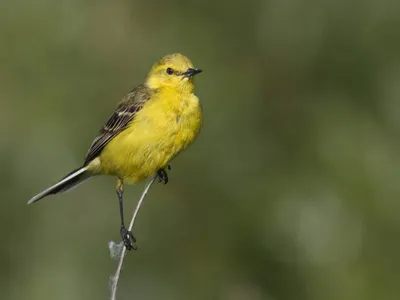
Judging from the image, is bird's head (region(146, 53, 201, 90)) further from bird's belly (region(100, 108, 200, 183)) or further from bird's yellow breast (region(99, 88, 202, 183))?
bird's belly (region(100, 108, 200, 183))

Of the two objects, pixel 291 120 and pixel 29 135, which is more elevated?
pixel 291 120

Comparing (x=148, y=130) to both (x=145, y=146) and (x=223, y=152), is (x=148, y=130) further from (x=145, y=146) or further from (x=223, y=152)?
(x=223, y=152)

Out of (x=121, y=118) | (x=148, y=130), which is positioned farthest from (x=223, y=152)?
(x=148, y=130)

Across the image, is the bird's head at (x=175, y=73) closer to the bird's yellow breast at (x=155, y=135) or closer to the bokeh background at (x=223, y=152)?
the bird's yellow breast at (x=155, y=135)

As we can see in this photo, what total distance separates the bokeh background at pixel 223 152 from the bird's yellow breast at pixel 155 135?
52.9 inches

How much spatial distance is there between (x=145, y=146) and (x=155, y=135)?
96mm

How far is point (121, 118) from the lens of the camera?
641cm

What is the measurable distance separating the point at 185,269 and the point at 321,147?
1652 mm

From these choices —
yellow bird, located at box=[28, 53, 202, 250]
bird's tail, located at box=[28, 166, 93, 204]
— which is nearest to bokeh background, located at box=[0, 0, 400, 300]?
bird's tail, located at box=[28, 166, 93, 204]

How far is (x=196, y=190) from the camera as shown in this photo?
8.24 m

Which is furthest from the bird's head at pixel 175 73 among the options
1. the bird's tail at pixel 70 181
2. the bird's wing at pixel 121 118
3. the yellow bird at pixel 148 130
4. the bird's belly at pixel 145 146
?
the bird's tail at pixel 70 181

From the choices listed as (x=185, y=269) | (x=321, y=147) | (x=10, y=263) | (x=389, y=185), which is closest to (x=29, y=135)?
(x=10, y=263)

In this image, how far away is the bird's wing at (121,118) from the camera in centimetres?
634

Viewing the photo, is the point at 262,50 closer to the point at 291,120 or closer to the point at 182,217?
Result: the point at 291,120
